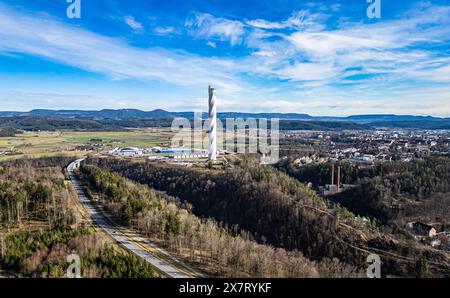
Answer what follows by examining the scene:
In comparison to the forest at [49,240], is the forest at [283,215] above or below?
below

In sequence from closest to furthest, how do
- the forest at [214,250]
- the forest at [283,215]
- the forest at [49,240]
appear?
the forest at [49,240] < the forest at [214,250] < the forest at [283,215]

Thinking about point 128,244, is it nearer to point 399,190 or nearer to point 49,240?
point 49,240

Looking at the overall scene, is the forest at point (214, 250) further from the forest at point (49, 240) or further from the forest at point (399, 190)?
the forest at point (399, 190)

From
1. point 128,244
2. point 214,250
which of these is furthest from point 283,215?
point 128,244

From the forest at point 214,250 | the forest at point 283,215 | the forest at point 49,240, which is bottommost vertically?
the forest at point 283,215

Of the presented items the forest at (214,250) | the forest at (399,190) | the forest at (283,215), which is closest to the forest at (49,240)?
the forest at (214,250)

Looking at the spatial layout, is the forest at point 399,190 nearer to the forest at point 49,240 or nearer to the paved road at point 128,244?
the paved road at point 128,244

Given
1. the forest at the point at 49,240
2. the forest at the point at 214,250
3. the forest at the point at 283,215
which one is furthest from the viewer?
the forest at the point at 283,215

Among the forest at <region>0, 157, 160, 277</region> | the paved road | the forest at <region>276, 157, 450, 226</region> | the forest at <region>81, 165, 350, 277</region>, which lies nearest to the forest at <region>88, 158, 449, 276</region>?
the forest at <region>81, 165, 350, 277</region>

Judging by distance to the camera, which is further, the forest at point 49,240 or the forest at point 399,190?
the forest at point 399,190
